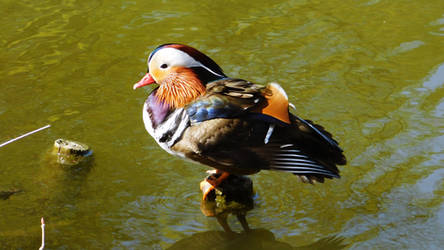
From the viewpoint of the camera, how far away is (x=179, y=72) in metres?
4.50

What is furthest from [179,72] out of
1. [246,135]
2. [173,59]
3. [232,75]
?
[232,75]

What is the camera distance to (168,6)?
7281 mm

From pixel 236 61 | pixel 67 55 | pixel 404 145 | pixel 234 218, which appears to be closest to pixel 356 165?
pixel 404 145

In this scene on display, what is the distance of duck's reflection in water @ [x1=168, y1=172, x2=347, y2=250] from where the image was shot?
156 inches

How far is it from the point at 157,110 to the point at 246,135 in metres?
0.69

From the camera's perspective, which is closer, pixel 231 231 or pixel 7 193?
pixel 231 231

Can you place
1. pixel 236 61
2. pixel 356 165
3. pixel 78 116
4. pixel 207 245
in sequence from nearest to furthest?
pixel 207 245 < pixel 356 165 < pixel 78 116 < pixel 236 61

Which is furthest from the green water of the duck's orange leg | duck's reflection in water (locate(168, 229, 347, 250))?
the duck's orange leg

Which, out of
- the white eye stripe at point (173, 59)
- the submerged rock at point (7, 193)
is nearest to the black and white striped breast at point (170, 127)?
the white eye stripe at point (173, 59)

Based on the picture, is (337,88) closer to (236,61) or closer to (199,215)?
(236,61)

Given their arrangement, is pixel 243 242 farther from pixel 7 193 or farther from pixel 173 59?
pixel 7 193

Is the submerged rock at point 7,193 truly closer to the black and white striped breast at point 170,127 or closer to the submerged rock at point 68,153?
the submerged rock at point 68,153

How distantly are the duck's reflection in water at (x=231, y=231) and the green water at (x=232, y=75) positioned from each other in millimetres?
33

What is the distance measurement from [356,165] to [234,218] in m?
1.05
